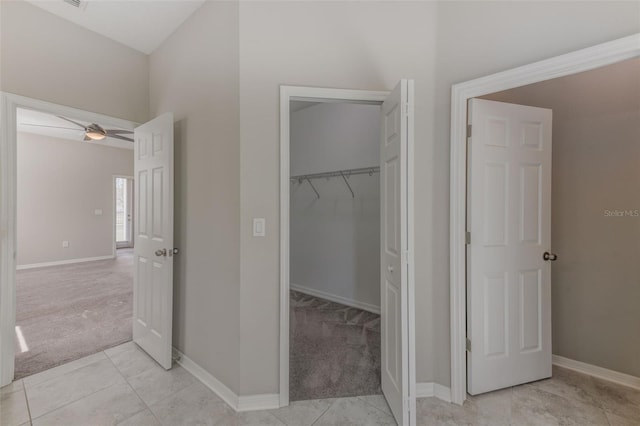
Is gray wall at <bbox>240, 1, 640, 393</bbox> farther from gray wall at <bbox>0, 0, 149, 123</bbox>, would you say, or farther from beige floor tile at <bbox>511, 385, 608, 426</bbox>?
gray wall at <bbox>0, 0, 149, 123</bbox>

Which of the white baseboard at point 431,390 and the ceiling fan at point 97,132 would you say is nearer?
the white baseboard at point 431,390

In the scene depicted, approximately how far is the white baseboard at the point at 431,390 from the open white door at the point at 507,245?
0.67ft

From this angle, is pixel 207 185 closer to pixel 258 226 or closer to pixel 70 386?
pixel 258 226

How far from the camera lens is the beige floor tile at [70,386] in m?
1.79

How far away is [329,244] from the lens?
3.79 m

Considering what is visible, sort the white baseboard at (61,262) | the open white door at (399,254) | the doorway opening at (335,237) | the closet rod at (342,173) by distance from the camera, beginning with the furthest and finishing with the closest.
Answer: the white baseboard at (61,262), the closet rod at (342,173), the doorway opening at (335,237), the open white door at (399,254)

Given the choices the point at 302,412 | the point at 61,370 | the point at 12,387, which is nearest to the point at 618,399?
the point at 302,412

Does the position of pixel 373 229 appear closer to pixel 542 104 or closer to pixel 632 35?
pixel 542 104

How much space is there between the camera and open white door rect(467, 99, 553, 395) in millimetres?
1888

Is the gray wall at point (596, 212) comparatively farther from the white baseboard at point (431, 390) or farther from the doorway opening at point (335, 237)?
the doorway opening at point (335, 237)

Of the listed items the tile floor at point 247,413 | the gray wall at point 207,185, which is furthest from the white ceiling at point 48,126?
the tile floor at point 247,413

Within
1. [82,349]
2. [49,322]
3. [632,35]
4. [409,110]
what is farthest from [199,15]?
[49,322]


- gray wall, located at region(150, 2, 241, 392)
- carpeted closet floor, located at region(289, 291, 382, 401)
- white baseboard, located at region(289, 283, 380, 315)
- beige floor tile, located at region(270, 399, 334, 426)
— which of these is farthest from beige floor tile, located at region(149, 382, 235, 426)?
white baseboard, located at region(289, 283, 380, 315)

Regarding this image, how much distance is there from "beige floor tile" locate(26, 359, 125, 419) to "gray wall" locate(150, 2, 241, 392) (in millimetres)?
510
